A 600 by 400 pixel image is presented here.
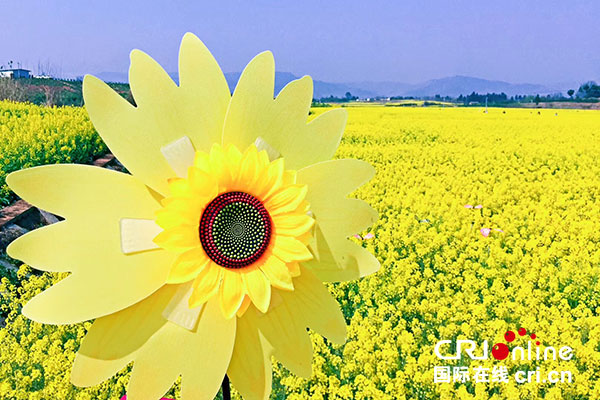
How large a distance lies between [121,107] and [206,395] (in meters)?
0.45

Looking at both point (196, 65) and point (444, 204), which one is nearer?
point (196, 65)

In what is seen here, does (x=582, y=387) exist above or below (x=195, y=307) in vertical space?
below

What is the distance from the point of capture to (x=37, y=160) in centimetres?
672

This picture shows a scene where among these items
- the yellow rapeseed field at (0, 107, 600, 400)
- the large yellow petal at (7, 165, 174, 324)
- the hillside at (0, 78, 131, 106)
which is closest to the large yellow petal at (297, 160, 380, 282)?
the large yellow petal at (7, 165, 174, 324)

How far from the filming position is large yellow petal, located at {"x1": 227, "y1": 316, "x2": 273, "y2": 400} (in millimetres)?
843

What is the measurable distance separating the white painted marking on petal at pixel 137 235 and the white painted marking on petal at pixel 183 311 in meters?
0.08

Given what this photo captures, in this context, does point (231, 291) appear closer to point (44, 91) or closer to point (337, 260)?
point (337, 260)

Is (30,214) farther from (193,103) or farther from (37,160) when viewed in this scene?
(193,103)

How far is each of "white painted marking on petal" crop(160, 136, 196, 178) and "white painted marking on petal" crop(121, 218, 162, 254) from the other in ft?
0.29

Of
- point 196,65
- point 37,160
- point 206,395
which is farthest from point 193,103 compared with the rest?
point 37,160

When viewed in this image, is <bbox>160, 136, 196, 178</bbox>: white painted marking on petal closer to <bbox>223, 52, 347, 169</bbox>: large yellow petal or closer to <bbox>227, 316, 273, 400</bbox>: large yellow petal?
<bbox>223, 52, 347, 169</bbox>: large yellow petal

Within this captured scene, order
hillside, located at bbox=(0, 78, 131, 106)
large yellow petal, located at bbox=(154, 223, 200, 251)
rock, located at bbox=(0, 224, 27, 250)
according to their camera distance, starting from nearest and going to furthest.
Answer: large yellow petal, located at bbox=(154, 223, 200, 251), rock, located at bbox=(0, 224, 27, 250), hillside, located at bbox=(0, 78, 131, 106)

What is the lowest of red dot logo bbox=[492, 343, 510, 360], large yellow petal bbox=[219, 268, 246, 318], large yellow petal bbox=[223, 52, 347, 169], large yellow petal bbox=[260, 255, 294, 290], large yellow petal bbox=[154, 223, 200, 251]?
red dot logo bbox=[492, 343, 510, 360]

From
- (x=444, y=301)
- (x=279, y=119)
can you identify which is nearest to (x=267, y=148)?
(x=279, y=119)
